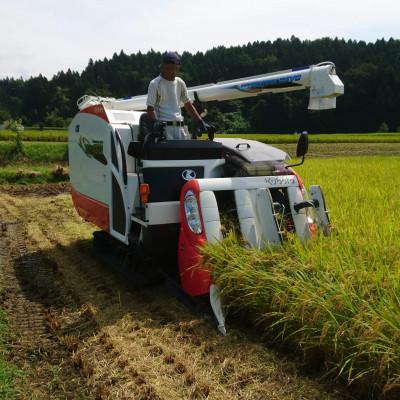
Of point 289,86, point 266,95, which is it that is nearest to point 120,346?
point 289,86

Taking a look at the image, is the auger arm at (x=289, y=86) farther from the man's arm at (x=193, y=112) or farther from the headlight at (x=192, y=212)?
the headlight at (x=192, y=212)

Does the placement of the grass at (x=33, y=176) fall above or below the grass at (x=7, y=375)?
above

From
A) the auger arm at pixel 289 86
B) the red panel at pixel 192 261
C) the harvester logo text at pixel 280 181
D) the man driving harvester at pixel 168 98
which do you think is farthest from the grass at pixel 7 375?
the auger arm at pixel 289 86

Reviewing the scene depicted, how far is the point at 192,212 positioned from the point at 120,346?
4.33 ft

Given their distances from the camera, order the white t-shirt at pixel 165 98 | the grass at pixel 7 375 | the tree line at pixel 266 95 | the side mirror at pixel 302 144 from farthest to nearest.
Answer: the tree line at pixel 266 95, the white t-shirt at pixel 165 98, the side mirror at pixel 302 144, the grass at pixel 7 375

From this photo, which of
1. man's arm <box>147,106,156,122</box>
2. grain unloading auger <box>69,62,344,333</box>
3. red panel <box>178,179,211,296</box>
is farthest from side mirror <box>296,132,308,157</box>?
man's arm <box>147,106,156,122</box>

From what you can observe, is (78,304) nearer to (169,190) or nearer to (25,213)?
(169,190)

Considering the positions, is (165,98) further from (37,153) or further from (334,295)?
(37,153)

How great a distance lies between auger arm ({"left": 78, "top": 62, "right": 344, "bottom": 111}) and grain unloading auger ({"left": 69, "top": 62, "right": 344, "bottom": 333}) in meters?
0.01

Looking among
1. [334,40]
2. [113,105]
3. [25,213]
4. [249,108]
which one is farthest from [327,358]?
[334,40]

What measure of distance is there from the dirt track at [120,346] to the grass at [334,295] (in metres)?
0.23

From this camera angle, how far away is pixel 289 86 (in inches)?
231

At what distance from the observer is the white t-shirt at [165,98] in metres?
5.11

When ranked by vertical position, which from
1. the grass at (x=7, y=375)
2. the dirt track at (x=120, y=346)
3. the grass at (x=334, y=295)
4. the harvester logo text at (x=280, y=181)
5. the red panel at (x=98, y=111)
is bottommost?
the dirt track at (x=120, y=346)
